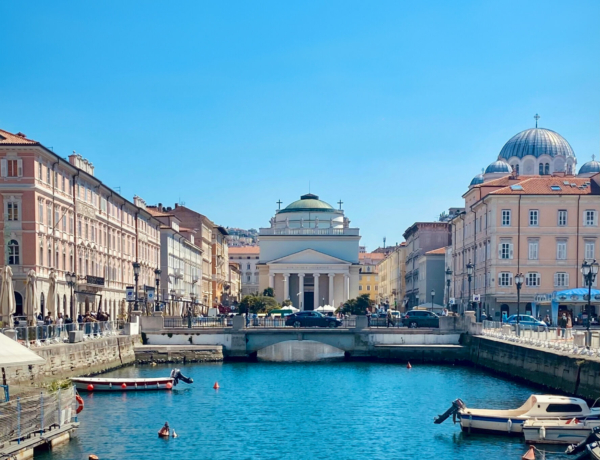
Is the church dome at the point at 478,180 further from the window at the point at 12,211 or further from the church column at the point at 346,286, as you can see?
the window at the point at 12,211

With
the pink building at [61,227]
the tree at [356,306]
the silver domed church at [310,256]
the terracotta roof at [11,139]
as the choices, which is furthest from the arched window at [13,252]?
the silver domed church at [310,256]

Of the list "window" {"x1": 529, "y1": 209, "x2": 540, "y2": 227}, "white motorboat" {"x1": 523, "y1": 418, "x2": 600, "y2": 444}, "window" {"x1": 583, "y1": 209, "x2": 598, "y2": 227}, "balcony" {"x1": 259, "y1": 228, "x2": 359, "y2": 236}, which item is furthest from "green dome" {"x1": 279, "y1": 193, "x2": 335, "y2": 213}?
"white motorboat" {"x1": 523, "y1": 418, "x2": 600, "y2": 444}

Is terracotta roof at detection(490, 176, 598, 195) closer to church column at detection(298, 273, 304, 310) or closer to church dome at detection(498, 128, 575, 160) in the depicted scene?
church dome at detection(498, 128, 575, 160)

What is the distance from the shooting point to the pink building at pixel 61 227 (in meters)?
58.6

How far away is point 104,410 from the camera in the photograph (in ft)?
121

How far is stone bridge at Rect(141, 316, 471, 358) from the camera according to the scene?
200 ft

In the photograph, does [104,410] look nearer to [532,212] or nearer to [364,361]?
[364,361]

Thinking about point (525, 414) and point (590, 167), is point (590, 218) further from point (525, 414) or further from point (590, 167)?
point (525, 414)

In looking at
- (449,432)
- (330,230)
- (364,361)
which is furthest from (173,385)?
(330,230)

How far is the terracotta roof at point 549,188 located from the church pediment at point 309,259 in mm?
54250

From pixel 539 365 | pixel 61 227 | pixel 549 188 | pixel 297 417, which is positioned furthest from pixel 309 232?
pixel 297 417

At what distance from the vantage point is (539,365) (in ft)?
140

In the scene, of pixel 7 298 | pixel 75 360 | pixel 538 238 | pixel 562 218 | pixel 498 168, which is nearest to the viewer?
pixel 7 298

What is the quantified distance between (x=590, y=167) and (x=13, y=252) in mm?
84491
